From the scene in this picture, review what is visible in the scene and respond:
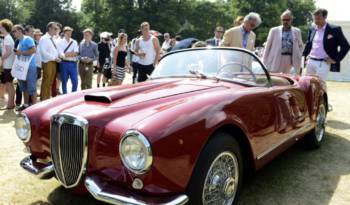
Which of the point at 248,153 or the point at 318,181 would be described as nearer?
the point at 248,153

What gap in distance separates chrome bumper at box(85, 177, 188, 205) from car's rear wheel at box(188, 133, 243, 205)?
191 mm

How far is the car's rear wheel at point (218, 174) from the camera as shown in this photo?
2.53 m

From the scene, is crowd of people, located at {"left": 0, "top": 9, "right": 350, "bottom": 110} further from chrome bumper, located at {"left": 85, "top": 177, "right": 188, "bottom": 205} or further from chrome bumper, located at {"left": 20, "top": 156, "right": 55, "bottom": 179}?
chrome bumper, located at {"left": 85, "top": 177, "right": 188, "bottom": 205}

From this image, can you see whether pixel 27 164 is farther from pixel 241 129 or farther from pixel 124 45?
pixel 124 45

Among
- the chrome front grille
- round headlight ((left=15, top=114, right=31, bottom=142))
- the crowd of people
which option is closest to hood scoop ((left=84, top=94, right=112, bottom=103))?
the chrome front grille

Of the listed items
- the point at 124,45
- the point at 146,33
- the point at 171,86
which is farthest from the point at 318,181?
the point at 124,45

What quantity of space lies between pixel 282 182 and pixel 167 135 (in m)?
2.00

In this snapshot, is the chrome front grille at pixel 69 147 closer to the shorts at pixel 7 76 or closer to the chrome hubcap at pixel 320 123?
the chrome hubcap at pixel 320 123

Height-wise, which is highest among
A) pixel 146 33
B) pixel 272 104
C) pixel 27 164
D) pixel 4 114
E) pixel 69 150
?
pixel 146 33

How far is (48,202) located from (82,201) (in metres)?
0.31

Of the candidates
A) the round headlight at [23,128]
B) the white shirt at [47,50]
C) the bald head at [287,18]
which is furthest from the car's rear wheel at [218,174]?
the white shirt at [47,50]

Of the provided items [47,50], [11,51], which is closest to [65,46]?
[47,50]

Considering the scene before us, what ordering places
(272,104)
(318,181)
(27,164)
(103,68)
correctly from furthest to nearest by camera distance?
(103,68) < (318,181) < (272,104) < (27,164)

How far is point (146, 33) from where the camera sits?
7.92 metres
